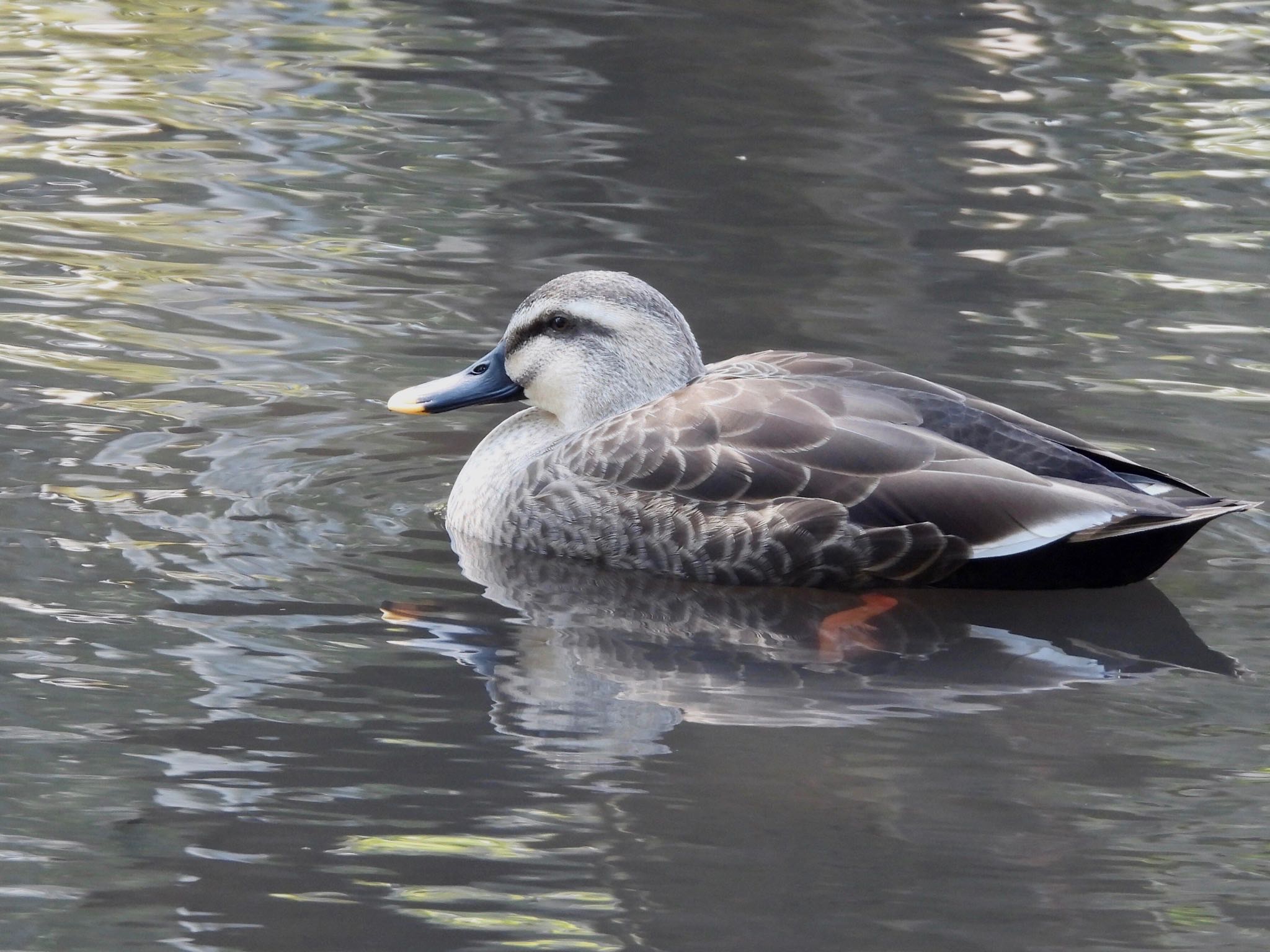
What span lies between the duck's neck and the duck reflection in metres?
0.10

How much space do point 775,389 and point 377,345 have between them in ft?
9.75

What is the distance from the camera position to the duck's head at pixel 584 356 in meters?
7.87

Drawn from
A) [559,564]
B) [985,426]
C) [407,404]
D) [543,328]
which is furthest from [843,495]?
[407,404]

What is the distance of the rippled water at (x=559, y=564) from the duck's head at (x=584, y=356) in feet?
1.93

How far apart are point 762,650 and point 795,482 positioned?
74 centimetres

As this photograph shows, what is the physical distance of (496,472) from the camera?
778cm

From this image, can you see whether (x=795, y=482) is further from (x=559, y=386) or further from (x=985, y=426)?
(x=559, y=386)

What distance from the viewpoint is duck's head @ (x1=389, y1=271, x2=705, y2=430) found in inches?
310

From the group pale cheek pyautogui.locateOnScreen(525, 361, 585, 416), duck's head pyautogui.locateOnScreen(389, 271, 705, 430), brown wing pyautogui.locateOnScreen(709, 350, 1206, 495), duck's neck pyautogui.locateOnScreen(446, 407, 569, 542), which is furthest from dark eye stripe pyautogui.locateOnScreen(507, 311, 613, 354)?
brown wing pyautogui.locateOnScreen(709, 350, 1206, 495)

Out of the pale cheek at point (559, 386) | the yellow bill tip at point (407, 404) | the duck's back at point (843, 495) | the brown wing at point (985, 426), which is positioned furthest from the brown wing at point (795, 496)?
the yellow bill tip at point (407, 404)

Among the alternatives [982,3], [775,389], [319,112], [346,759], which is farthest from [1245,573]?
[982,3]

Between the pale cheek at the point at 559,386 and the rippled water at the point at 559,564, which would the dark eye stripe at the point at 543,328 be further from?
the rippled water at the point at 559,564

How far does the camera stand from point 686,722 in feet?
19.6

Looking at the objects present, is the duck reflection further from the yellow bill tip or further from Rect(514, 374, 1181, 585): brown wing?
the yellow bill tip
